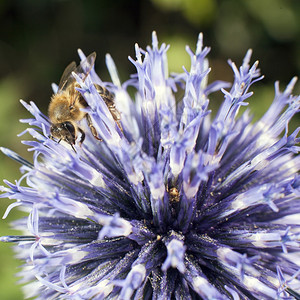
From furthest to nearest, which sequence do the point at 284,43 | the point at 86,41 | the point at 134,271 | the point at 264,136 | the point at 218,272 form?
1. the point at 86,41
2. the point at 284,43
3. the point at 264,136
4. the point at 218,272
5. the point at 134,271

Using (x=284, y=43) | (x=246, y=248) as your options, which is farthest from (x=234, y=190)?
(x=284, y=43)

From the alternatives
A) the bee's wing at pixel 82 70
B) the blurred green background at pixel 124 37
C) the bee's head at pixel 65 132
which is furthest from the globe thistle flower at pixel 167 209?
the blurred green background at pixel 124 37

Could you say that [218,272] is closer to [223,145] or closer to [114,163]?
[223,145]

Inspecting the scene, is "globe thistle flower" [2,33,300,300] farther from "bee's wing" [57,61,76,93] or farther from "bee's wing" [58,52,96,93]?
→ "bee's wing" [57,61,76,93]

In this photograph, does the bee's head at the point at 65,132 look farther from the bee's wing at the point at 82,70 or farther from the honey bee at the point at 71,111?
the bee's wing at the point at 82,70

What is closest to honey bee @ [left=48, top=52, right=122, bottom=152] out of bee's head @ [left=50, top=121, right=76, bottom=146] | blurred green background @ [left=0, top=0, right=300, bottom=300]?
bee's head @ [left=50, top=121, right=76, bottom=146]

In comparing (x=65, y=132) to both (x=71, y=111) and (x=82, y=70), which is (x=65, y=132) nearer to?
(x=71, y=111)
